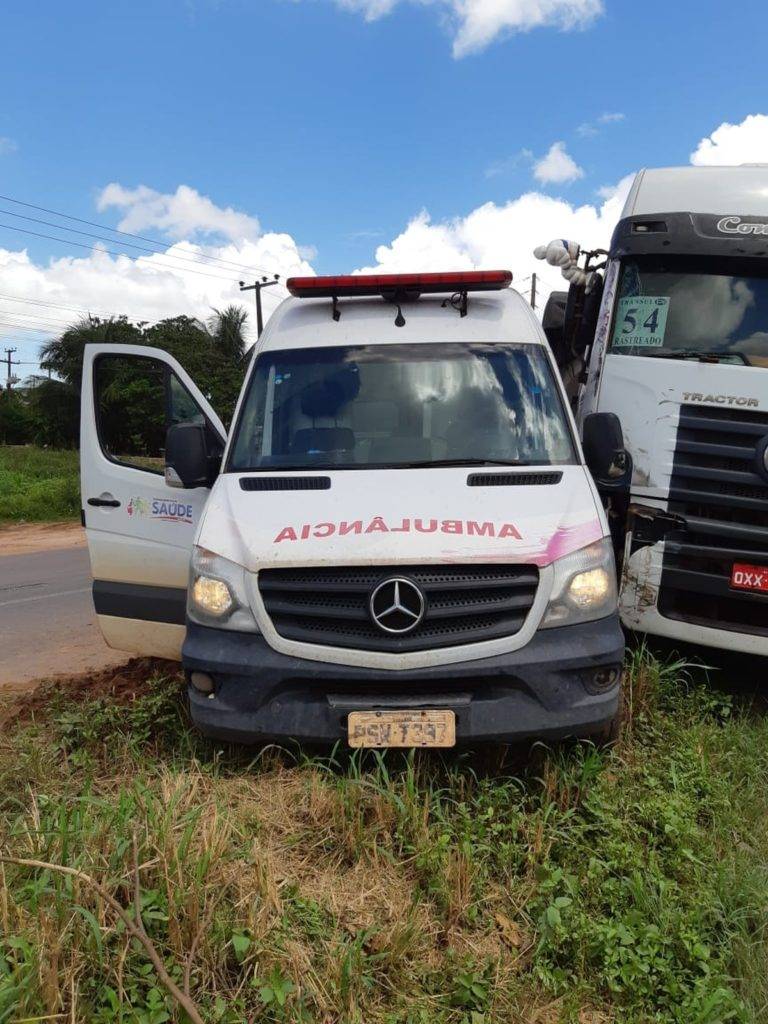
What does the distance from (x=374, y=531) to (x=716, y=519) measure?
2.41 meters

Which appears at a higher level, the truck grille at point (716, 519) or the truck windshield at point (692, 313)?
the truck windshield at point (692, 313)

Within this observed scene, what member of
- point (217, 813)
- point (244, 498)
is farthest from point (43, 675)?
point (217, 813)

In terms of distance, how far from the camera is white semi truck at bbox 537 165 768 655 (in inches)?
185

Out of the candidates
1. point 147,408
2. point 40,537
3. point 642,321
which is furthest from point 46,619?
point 40,537

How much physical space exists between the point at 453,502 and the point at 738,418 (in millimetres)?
2159

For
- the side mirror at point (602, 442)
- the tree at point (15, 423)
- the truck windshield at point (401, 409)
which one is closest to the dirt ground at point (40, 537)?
the truck windshield at point (401, 409)

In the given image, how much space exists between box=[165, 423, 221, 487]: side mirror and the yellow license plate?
1670 millimetres

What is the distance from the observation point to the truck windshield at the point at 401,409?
4047 mm

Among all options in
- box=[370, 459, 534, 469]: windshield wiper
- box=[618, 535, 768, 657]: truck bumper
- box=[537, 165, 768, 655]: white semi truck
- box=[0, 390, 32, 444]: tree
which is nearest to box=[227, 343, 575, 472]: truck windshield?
box=[370, 459, 534, 469]: windshield wiper

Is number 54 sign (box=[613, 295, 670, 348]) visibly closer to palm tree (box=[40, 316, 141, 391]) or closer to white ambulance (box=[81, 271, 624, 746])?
white ambulance (box=[81, 271, 624, 746])

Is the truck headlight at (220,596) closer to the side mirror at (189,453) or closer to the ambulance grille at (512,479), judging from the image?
the side mirror at (189,453)

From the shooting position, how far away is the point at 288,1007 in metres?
2.27

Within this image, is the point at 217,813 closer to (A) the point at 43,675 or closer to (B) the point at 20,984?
(B) the point at 20,984

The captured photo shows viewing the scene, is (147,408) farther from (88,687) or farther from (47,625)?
(47,625)
